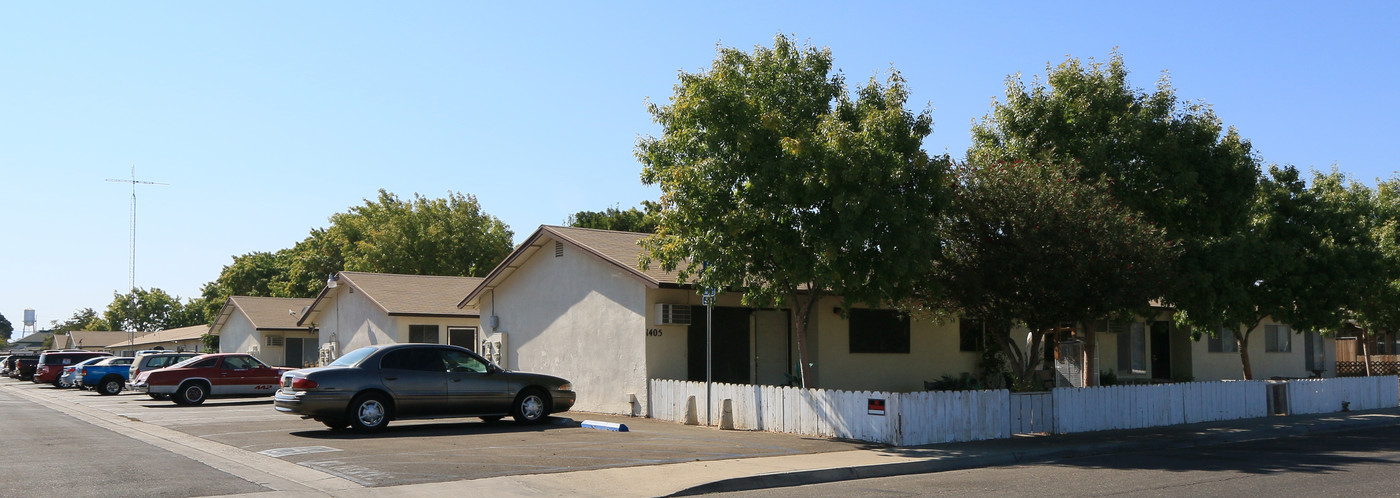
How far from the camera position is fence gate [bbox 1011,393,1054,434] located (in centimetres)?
1623

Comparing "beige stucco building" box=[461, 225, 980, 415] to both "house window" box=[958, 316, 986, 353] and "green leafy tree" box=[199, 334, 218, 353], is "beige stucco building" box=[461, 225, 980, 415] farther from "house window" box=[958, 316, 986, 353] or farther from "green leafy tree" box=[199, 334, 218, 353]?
"green leafy tree" box=[199, 334, 218, 353]

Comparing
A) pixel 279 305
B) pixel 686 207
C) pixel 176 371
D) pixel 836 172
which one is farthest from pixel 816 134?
pixel 279 305

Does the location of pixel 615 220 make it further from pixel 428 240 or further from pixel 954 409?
pixel 954 409

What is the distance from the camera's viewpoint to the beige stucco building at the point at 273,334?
4122 cm

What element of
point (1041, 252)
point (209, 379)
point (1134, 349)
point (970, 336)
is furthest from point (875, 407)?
point (209, 379)

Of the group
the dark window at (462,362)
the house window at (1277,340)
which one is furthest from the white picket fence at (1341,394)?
the dark window at (462,362)

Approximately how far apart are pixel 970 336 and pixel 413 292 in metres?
18.0

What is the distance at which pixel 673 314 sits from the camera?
20062 mm

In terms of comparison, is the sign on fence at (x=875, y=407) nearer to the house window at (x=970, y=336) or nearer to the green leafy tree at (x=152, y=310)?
the house window at (x=970, y=336)

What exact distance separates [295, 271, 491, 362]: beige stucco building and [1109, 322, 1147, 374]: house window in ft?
60.4

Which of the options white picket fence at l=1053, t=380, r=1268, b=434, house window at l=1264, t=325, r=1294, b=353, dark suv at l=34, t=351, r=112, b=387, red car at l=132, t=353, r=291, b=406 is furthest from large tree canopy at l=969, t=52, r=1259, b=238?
dark suv at l=34, t=351, r=112, b=387

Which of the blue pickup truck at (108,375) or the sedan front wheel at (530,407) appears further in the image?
the blue pickup truck at (108,375)

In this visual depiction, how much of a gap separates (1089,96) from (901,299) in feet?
18.5

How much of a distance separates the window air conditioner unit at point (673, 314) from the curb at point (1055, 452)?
756 cm
